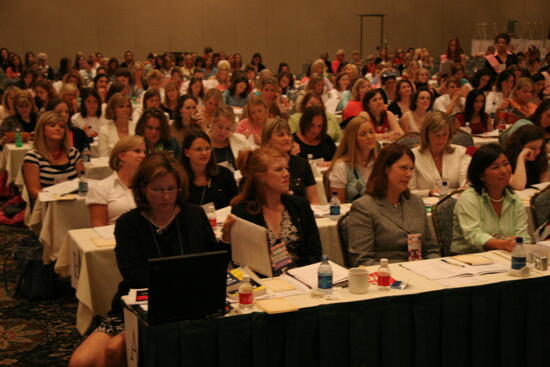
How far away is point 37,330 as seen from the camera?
529 centimetres

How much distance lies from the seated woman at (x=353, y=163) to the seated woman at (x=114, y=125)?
10.6 feet

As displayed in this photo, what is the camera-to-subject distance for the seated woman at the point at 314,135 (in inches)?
302

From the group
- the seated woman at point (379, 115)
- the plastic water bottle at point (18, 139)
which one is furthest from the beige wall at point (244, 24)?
the seated woman at point (379, 115)

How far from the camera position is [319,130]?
304 inches

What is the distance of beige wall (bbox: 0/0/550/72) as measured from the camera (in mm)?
24047

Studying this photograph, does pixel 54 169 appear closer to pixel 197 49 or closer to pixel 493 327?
pixel 493 327

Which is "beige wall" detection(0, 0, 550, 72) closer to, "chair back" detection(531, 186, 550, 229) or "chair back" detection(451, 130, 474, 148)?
"chair back" detection(451, 130, 474, 148)

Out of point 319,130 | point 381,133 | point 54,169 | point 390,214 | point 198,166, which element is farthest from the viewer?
point 381,133

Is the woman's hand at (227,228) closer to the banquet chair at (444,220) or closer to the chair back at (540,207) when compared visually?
the banquet chair at (444,220)

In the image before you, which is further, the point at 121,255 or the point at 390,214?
the point at 390,214

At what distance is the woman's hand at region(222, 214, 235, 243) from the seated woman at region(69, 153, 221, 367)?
0.25ft

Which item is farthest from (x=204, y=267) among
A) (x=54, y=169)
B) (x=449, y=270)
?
(x=54, y=169)

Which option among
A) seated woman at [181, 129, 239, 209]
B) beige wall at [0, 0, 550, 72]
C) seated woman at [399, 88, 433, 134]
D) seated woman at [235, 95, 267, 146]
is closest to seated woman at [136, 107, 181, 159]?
seated woman at [235, 95, 267, 146]

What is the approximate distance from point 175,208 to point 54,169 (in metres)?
3.08
